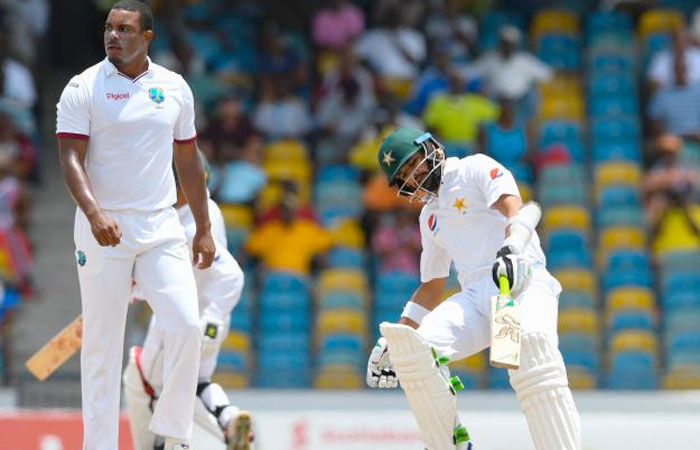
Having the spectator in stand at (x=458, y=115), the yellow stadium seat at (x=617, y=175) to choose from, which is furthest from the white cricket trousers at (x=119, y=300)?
the yellow stadium seat at (x=617, y=175)

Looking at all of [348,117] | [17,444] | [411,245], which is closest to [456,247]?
[17,444]

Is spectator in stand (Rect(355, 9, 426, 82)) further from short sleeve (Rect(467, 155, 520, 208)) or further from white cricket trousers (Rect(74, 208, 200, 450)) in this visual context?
white cricket trousers (Rect(74, 208, 200, 450))

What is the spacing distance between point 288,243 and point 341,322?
28.9 inches

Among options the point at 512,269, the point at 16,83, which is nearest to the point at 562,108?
the point at 16,83

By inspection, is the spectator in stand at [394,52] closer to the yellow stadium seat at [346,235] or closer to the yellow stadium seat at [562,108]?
the yellow stadium seat at [562,108]

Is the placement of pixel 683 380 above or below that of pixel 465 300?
above

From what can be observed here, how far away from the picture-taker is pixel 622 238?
1126cm

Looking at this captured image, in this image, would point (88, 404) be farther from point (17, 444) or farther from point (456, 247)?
point (17, 444)

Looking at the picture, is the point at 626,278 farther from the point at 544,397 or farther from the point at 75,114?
the point at 75,114

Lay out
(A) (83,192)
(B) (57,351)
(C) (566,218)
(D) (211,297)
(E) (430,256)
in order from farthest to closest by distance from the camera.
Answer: (C) (566,218) < (D) (211,297) < (B) (57,351) < (E) (430,256) < (A) (83,192)

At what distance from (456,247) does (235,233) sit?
5073 mm

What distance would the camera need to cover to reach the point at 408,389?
613 cm

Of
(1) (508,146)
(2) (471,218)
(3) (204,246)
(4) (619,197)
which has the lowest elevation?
(3) (204,246)

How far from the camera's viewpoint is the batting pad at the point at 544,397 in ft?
19.6
